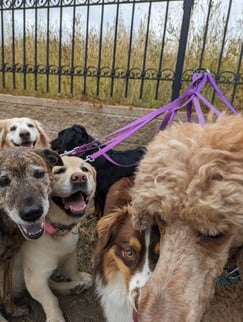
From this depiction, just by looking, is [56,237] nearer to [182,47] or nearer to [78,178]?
[78,178]

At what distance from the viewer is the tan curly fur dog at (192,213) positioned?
1.15 m

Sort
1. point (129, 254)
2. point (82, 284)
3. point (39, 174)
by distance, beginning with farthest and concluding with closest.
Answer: point (82, 284)
point (39, 174)
point (129, 254)

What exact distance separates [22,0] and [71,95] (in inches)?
69.3

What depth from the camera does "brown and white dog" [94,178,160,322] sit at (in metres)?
1.68

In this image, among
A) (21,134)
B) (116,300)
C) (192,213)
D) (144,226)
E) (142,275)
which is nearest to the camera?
(192,213)

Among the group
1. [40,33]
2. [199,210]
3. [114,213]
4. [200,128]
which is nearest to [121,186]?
[114,213]

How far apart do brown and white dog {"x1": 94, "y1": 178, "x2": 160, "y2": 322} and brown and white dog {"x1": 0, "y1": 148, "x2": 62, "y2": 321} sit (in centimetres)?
44

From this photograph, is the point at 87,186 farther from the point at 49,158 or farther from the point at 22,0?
the point at 22,0

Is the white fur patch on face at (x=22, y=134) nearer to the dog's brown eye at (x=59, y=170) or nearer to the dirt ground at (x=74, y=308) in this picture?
the dog's brown eye at (x=59, y=170)

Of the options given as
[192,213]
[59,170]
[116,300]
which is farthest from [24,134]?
[192,213]

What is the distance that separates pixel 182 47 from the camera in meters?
4.09

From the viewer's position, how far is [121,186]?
6.79ft

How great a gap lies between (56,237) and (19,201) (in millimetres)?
453

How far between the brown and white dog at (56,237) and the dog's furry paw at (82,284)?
1.02ft
